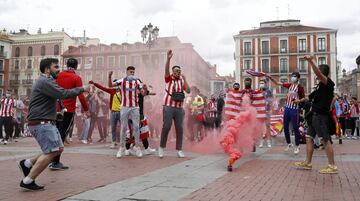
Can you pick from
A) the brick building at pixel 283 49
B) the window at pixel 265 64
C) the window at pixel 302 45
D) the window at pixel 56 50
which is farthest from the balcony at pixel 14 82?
the window at pixel 302 45

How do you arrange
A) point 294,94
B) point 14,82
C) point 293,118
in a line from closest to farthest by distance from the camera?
1. point 294,94
2. point 293,118
3. point 14,82

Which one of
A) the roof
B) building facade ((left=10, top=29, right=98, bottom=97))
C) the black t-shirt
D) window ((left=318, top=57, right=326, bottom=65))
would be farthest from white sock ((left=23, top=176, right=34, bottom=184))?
the roof

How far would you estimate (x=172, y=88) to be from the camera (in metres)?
8.25

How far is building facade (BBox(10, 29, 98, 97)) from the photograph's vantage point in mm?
64062

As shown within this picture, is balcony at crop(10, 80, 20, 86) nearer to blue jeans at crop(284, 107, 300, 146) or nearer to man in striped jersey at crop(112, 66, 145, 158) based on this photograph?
man in striped jersey at crop(112, 66, 145, 158)

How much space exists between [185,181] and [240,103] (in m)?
3.41

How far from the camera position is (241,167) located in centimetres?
668

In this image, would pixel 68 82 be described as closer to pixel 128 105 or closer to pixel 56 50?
pixel 128 105

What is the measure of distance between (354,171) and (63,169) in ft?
16.5

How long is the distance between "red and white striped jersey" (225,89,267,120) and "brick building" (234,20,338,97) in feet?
182

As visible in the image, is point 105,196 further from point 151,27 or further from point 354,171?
point 151,27

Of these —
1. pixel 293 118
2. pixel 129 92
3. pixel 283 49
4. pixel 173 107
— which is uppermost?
pixel 283 49

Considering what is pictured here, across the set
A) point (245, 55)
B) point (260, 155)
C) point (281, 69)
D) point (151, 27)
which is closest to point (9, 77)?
point (245, 55)

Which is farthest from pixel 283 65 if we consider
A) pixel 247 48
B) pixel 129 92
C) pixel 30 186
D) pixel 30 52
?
pixel 30 186
